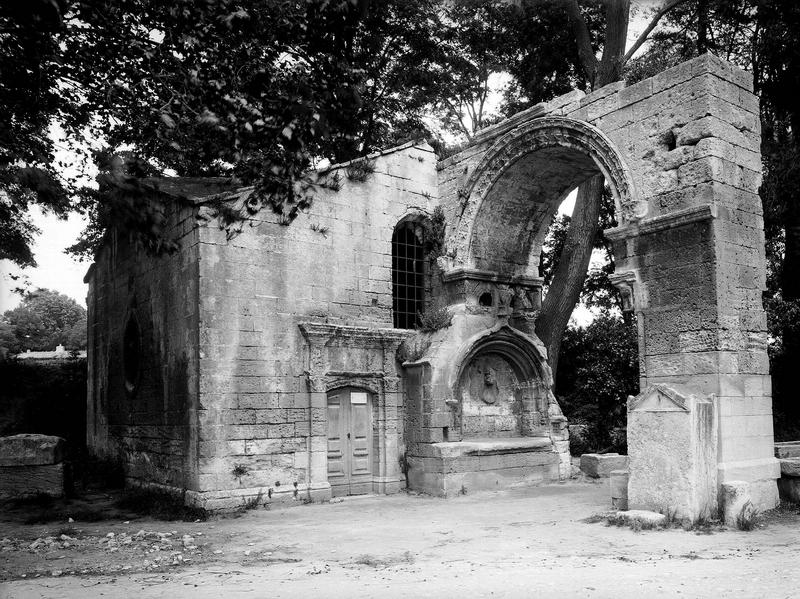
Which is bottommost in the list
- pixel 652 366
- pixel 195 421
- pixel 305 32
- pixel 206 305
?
pixel 195 421

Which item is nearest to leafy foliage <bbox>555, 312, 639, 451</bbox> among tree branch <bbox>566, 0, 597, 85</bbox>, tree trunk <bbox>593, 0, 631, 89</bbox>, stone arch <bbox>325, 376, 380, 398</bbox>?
tree trunk <bbox>593, 0, 631, 89</bbox>

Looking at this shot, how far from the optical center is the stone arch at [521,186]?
11781mm

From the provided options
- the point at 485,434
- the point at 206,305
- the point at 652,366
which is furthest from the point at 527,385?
the point at 206,305

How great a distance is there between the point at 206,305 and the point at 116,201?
18.8ft

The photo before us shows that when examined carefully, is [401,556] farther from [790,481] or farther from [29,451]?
[29,451]

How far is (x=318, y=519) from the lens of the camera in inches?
396

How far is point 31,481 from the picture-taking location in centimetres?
1160

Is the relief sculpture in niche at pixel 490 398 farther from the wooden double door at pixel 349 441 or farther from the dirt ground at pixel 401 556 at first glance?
the dirt ground at pixel 401 556

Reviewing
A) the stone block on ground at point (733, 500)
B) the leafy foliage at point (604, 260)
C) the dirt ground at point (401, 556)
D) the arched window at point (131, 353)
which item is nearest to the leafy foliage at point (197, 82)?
the dirt ground at point (401, 556)

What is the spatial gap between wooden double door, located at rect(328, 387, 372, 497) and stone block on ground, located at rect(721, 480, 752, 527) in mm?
5981

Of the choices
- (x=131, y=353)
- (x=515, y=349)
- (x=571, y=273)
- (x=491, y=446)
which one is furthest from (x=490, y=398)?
(x=131, y=353)

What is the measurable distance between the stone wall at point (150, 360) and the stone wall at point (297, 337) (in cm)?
33

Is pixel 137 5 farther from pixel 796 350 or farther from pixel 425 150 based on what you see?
pixel 796 350

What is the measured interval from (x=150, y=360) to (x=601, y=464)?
861cm
